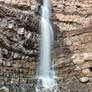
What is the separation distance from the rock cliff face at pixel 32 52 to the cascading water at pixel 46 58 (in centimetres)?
39

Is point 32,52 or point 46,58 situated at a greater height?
point 32,52

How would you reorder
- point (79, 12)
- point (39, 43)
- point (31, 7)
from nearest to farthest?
1. point (39, 43)
2. point (31, 7)
3. point (79, 12)

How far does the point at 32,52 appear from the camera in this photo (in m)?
14.4

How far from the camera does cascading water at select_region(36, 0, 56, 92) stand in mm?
12531

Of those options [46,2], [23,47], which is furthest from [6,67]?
[46,2]

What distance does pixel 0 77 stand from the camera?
1234 centimetres

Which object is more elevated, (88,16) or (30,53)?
(88,16)

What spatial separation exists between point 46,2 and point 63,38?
5.19 metres

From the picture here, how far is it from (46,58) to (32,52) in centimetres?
109

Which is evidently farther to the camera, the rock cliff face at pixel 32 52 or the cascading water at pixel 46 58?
the rock cliff face at pixel 32 52

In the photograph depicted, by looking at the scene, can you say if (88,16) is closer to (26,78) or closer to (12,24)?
(12,24)

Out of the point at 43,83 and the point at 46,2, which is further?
the point at 46,2

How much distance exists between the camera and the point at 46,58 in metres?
14.4

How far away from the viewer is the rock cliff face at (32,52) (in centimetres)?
1264
